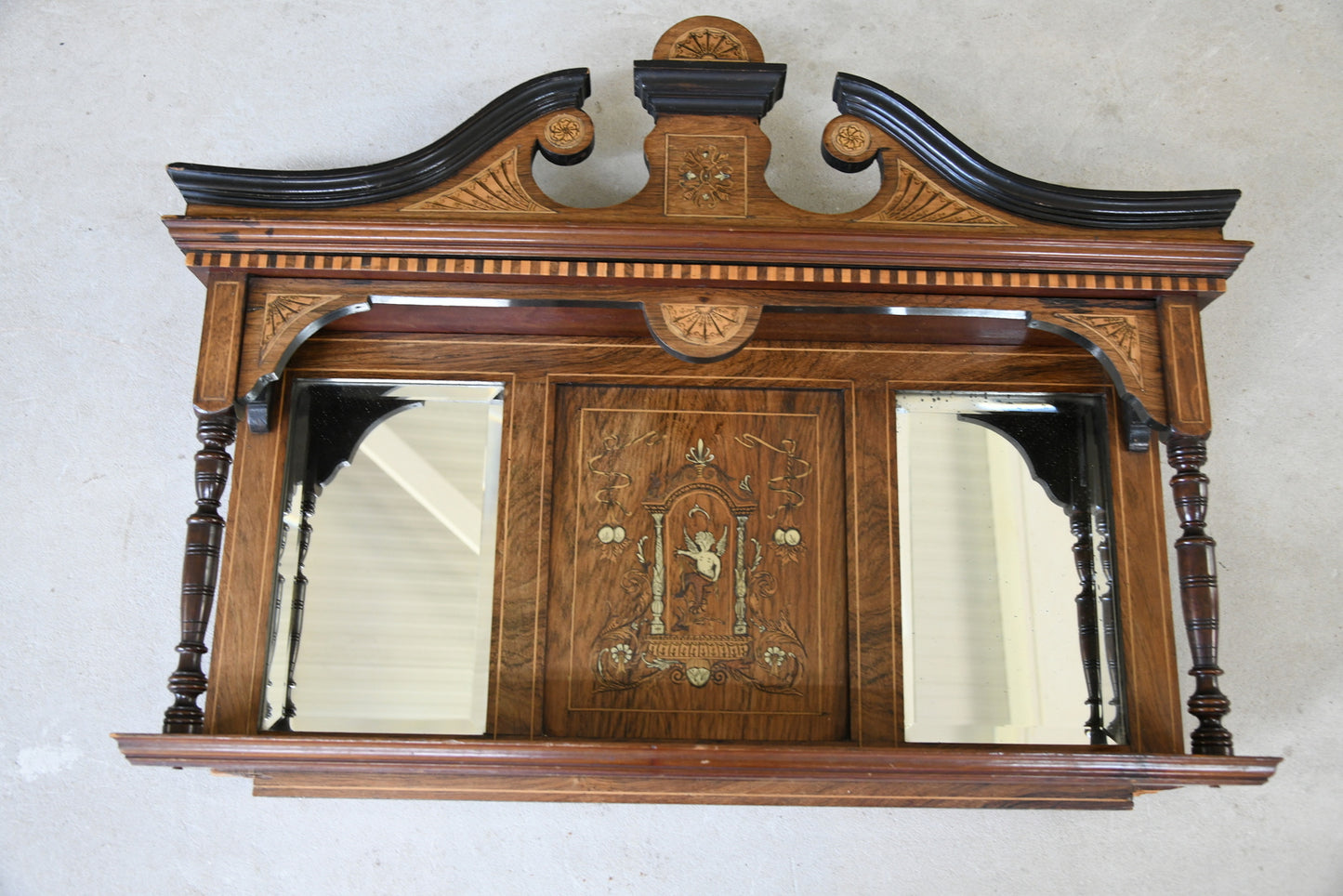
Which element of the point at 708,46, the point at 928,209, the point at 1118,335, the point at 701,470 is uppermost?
the point at 708,46

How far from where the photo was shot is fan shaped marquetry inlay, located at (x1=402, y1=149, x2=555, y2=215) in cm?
161

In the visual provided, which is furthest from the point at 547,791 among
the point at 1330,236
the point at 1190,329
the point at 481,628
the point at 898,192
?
the point at 1330,236

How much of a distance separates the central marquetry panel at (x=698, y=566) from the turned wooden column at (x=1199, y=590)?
0.44 metres

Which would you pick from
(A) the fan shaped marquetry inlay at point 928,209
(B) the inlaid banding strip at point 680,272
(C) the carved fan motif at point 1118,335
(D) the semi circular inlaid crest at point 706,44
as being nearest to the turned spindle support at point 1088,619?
(C) the carved fan motif at point 1118,335

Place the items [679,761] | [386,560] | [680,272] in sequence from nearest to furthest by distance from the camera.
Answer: [679,761] → [680,272] → [386,560]

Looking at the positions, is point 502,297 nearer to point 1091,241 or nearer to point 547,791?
point 547,791

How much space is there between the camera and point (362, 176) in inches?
62.9

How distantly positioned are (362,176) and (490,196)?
167 millimetres

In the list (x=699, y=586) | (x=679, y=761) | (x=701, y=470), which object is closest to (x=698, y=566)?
(x=699, y=586)

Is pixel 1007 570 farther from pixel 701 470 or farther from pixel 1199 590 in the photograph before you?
pixel 701 470

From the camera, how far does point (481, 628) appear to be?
5.44 feet

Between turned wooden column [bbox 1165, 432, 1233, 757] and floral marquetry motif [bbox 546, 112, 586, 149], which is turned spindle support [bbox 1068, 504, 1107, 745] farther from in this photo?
floral marquetry motif [bbox 546, 112, 586, 149]

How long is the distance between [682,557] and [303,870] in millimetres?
678

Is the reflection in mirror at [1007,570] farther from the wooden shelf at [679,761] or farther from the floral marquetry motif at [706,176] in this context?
the floral marquetry motif at [706,176]
